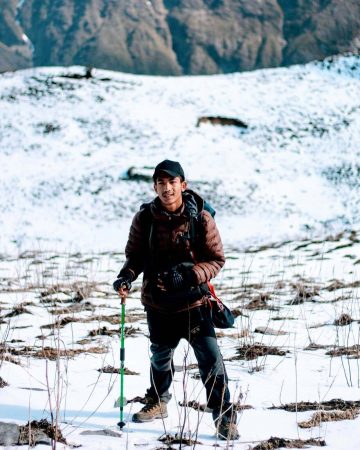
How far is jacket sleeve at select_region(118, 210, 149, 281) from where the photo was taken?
394 centimetres

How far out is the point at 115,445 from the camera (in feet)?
10.6

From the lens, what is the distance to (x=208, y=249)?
3.82m

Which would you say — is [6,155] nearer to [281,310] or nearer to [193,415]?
[281,310]

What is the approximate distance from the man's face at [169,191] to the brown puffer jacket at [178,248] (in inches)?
1.9

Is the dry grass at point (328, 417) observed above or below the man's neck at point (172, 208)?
below

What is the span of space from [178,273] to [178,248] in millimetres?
209

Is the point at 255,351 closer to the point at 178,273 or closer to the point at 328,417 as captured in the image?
the point at 328,417

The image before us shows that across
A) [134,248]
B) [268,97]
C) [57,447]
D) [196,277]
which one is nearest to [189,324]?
[196,277]

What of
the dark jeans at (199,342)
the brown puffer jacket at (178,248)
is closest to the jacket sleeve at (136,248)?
the brown puffer jacket at (178,248)

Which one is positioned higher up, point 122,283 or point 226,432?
point 122,283

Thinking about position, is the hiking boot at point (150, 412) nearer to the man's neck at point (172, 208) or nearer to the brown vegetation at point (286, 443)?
the brown vegetation at point (286, 443)

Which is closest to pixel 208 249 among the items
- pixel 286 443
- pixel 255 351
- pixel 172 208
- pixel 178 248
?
pixel 178 248

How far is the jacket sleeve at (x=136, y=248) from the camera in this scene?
394cm

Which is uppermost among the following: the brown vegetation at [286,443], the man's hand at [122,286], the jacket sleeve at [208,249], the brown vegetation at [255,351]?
the jacket sleeve at [208,249]
